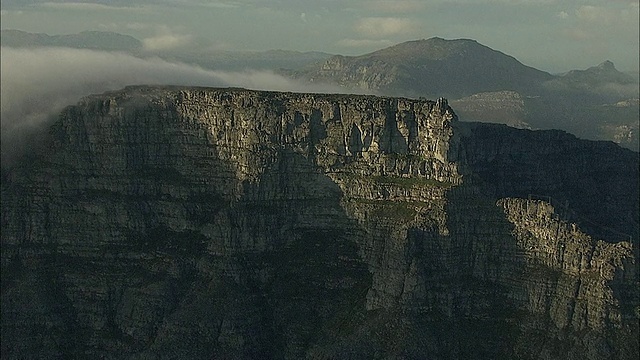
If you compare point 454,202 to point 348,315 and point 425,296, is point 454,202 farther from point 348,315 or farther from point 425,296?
point 348,315

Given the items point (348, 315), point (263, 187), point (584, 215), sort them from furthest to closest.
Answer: point (584, 215) → point (263, 187) → point (348, 315)

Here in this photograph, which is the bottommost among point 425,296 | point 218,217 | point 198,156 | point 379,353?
point 379,353

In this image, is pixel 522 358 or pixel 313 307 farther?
pixel 313 307

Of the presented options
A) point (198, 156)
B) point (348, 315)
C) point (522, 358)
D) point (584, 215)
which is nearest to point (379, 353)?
point (348, 315)

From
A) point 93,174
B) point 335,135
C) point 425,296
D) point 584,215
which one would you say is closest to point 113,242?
point 93,174

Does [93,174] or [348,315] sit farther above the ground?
[93,174]

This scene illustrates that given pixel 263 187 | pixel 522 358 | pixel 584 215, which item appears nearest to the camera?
pixel 522 358
